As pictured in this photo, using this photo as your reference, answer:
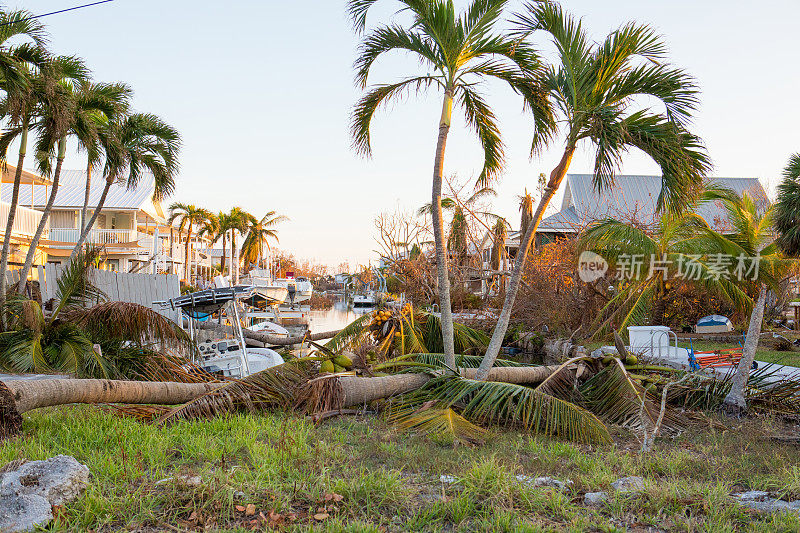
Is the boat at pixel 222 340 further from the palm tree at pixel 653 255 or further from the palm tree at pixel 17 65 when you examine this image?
the palm tree at pixel 653 255

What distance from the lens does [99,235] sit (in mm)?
35938

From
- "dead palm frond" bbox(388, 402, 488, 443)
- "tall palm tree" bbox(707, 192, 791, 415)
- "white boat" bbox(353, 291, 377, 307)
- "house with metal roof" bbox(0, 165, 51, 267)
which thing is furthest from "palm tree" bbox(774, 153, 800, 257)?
"white boat" bbox(353, 291, 377, 307)

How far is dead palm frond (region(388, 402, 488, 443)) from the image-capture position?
5.92m

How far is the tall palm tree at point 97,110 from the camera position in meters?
13.7

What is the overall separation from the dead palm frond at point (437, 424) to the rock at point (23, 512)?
344 cm

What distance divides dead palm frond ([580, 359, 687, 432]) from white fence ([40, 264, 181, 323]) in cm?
1157

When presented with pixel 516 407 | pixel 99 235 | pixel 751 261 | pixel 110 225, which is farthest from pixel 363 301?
pixel 516 407

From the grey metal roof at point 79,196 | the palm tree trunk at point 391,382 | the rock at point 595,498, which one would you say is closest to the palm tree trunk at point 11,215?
the palm tree trunk at point 391,382

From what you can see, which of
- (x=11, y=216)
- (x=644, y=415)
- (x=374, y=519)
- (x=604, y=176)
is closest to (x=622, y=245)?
(x=604, y=176)

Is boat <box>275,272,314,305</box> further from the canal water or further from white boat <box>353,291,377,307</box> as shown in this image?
white boat <box>353,291,377,307</box>

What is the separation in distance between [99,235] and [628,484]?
3769cm

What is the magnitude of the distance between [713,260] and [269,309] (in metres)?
32.2

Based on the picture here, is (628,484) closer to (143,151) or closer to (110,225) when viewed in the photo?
(143,151)

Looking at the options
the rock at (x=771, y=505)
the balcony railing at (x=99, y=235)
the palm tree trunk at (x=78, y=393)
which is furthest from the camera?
the balcony railing at (x=99, y=235)
